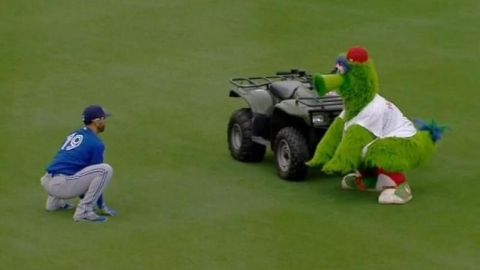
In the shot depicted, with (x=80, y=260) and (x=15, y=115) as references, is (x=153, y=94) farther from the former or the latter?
(x=80, y=260)

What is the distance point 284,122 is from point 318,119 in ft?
1.79

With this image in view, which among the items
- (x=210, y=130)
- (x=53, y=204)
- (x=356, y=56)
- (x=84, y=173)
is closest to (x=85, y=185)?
(x=84, y=173)

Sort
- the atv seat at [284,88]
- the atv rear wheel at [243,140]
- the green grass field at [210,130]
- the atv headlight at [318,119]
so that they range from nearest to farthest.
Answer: the green grass field at [210,130], the atv headlight at [318,119], the atv seat at [284,88], the atv rear wheel at [243,140]

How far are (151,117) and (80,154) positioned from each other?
3.49 metres

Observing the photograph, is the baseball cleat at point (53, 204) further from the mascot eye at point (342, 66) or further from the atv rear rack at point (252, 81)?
the mascot eye at point (342, 66)

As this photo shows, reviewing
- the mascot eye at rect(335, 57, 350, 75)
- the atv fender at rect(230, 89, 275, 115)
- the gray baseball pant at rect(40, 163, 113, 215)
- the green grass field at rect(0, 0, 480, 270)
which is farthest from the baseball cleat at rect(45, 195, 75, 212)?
the mascot eye at rect(335, 57, 350, 75)

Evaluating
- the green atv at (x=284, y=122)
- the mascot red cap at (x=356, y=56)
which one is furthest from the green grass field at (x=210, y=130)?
the mascot red cap at (x=356, y=56)

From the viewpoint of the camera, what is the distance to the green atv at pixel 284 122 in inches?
514

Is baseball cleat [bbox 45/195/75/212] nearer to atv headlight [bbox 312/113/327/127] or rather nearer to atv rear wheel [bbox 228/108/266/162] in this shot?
atv rear wheel [bbox 228/108/266/162]

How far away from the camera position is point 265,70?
1728 cm

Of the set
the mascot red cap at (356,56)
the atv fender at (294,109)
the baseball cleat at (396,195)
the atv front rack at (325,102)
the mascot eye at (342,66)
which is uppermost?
the mascot red cap at (356,56)

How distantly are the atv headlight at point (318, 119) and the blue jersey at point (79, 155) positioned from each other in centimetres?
213

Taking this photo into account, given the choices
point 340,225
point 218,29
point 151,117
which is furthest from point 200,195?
point 218,29

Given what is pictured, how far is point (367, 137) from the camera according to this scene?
12.6 metres
